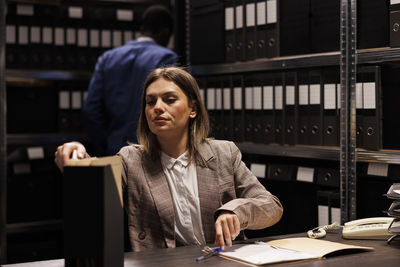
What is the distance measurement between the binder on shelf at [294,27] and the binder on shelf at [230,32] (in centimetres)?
33

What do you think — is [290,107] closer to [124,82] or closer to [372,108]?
[372,108]

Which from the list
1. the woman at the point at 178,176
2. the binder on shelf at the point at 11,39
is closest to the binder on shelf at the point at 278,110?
the woman at the point at 178,176

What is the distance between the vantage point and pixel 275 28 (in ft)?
9.46

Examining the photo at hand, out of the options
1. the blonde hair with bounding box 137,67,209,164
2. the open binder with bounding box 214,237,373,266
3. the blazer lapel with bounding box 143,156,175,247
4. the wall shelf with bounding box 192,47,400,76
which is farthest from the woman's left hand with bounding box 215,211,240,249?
the wall shelf with bounding box 192,47,400,76

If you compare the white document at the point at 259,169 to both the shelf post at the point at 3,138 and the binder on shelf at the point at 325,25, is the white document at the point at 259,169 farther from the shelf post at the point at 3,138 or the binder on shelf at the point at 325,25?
the shelf post at the point at 3,138

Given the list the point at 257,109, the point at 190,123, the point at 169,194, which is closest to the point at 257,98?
the point at 257,109

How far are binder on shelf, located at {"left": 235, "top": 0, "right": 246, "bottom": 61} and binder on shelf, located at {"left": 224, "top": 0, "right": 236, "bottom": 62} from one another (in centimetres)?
2

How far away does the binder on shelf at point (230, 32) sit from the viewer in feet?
10.3

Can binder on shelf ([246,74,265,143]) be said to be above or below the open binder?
above

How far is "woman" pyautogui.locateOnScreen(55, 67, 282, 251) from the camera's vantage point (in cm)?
191

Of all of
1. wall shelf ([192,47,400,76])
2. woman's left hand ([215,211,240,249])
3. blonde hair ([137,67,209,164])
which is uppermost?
wall shelf ([192,47,400,76])

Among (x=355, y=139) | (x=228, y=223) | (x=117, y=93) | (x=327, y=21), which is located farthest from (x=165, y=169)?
(x=117, y=93)

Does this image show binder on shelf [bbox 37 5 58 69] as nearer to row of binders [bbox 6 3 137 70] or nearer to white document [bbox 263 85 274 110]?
row of binders [bbox 6 3 137 70]

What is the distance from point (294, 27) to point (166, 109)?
1064 mm
